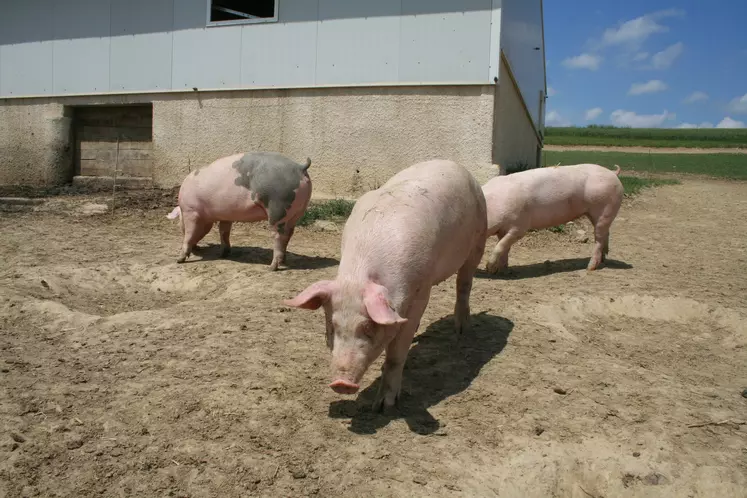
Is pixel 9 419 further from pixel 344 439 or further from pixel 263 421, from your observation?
pixel 344 439

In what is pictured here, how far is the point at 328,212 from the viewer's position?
30.7 ft

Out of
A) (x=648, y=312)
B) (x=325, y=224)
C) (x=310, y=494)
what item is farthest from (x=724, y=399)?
(x=325, y=224)

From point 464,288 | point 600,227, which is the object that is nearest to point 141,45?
point 600,227

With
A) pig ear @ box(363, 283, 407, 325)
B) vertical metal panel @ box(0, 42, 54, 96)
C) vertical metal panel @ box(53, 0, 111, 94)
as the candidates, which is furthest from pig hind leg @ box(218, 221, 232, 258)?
vertical metal panel @ box(0, 42, 54, 96)

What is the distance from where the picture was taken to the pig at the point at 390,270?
297 cm

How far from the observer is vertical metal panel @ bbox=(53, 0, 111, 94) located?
1191 centimetres

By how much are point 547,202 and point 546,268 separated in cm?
89

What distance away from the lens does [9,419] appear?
2.98m

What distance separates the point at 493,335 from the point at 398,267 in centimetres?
170

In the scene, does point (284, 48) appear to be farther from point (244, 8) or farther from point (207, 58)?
point (244, 8)

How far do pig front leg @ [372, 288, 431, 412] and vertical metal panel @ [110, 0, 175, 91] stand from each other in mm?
9718

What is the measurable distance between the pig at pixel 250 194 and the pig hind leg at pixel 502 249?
7.14ft

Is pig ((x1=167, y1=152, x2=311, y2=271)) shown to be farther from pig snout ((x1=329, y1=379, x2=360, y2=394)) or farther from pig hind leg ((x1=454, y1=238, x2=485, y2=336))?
pig snout ((x1=329, y1=379, x2=360, y2=394))

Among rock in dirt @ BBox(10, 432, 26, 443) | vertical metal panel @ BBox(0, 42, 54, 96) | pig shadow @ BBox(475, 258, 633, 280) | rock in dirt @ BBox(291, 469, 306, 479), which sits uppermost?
vertical metal panel @ BBox(0, 42, 54, 96)
